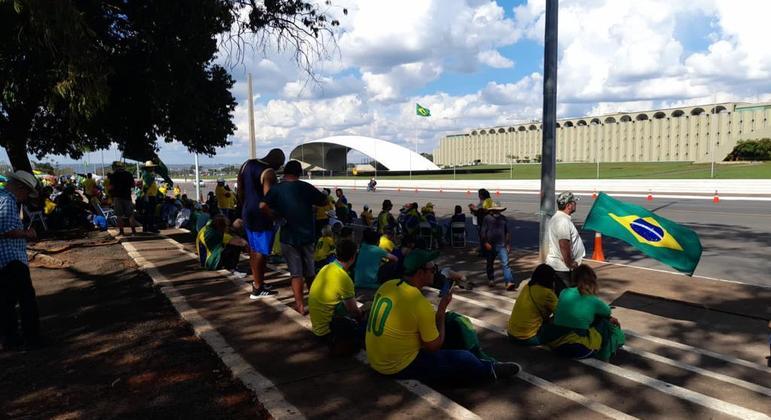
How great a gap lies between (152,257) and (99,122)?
4452mm

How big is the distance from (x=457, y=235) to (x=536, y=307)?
6606 mm

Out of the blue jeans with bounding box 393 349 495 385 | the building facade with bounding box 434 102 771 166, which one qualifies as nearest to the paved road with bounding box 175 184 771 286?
the blue jeans with bounding box 393 349 495 385

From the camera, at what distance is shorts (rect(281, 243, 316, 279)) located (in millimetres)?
5656

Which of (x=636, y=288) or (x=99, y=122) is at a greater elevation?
(x=99, y=122)

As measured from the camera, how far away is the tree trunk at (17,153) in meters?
12.1

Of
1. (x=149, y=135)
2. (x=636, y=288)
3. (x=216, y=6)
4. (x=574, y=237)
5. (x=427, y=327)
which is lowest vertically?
(x=636, y=288)

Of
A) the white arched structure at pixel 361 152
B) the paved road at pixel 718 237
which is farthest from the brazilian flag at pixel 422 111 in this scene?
the paved road at pixel 718 237

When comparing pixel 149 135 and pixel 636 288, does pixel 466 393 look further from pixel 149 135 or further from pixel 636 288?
pixel 149 135

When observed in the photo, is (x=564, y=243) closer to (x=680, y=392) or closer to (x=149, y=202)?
(x=680, y=392)

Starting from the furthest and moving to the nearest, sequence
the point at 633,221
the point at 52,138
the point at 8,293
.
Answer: the point at 52,138 < the point at 633,221 < the point at 8,293

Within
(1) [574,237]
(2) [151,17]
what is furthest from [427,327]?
(2) [151,17]

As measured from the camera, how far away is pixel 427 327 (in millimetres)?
3605

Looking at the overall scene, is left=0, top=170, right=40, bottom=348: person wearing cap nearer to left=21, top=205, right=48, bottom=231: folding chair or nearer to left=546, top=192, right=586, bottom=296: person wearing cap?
left=546, top=192, right=586, bottom=296: person wearing cap

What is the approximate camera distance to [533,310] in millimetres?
4773
